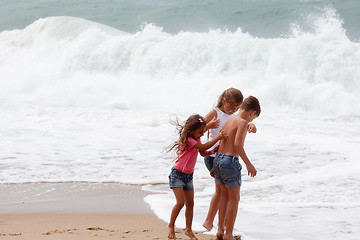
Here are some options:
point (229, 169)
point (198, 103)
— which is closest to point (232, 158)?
point (229, 169)

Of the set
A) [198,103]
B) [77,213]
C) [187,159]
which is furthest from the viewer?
[198,103]

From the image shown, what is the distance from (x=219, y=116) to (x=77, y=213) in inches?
71.3

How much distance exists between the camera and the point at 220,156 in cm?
383

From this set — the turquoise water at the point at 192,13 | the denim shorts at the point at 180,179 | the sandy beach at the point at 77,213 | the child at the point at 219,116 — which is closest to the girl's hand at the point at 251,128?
the child at the point at 219,116

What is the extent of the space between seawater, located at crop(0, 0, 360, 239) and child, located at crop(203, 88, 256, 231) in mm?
326

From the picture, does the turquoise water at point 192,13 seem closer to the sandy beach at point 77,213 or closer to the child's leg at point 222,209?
the sandy beach at point 77,213

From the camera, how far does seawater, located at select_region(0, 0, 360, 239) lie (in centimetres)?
557

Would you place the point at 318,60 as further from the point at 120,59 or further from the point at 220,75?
the point at 120,59

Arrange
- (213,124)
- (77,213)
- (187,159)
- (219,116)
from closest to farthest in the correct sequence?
(187,159) < (213,124) < (219,116) < (77,213)

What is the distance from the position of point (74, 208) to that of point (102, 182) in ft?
4.00

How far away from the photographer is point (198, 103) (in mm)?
14906

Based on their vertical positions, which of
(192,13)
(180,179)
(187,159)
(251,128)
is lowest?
(180,179)

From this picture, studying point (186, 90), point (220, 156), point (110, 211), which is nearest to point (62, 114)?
point (186, 90)

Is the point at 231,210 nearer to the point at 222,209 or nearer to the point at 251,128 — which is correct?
the point at 222,209
